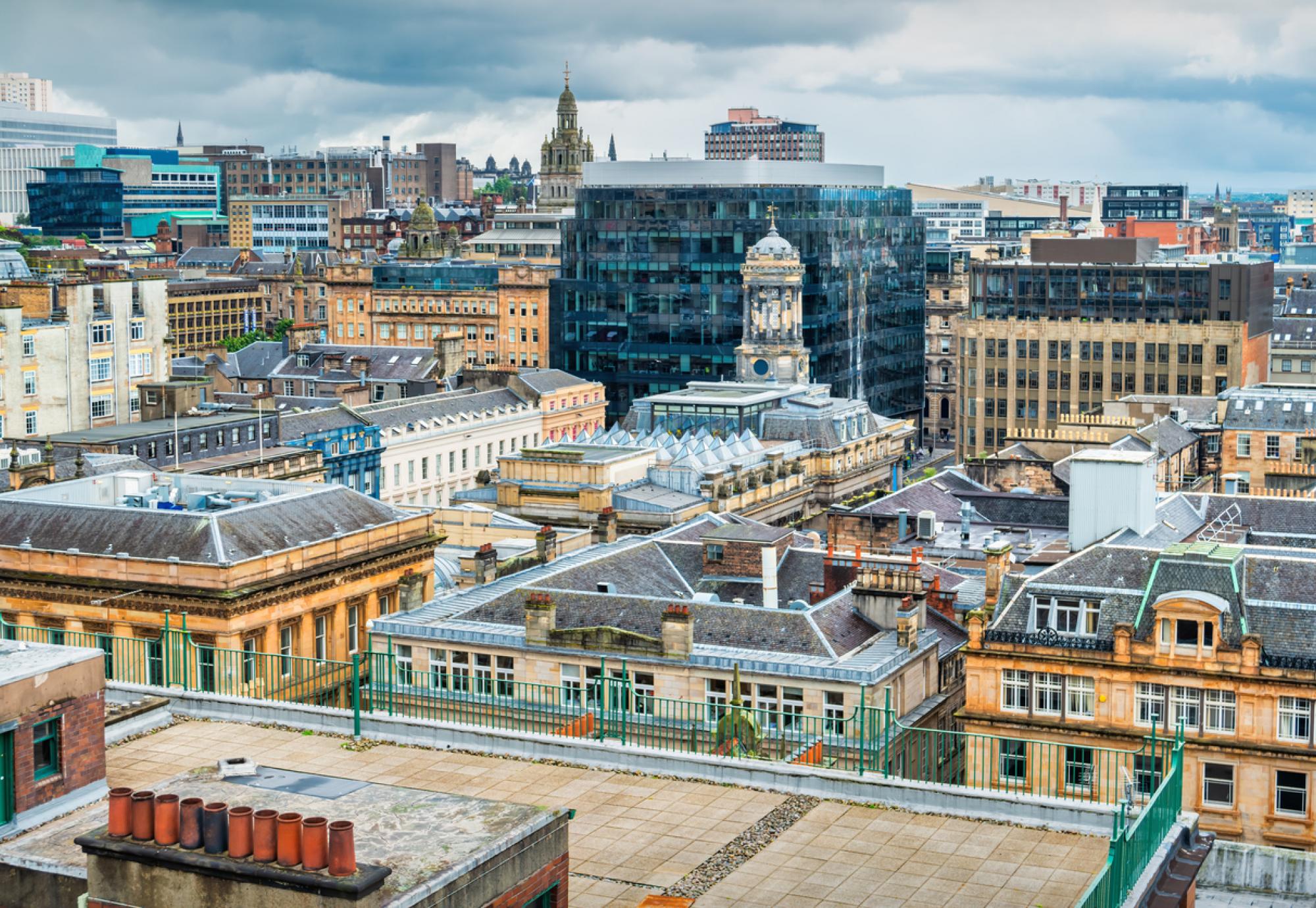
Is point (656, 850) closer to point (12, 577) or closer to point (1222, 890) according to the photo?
point (1222, 890)

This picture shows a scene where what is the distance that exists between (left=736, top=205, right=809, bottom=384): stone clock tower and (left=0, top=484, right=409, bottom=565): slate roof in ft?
260

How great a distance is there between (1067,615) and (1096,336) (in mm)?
120479

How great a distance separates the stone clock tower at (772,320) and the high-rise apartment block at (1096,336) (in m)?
29.1

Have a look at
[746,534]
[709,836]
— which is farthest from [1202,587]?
[709,836]

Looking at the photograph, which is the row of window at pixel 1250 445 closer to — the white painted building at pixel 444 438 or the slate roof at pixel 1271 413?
the slate roof at pixel 1271 413

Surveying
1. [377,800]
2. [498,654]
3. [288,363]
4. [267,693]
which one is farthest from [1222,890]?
[288,363]

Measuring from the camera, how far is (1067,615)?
228 feet

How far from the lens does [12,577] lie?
8481 centimetres

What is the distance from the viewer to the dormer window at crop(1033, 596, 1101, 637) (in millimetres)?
68938

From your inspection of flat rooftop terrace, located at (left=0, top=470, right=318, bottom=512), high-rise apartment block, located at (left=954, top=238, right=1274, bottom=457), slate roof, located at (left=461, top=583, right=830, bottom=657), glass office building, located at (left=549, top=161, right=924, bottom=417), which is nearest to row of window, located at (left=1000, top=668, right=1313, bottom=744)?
slate roof, located at (left=461, top=583, right=830, bottom=657)

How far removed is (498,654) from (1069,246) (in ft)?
453

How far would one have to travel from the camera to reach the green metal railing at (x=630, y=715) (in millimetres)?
57625

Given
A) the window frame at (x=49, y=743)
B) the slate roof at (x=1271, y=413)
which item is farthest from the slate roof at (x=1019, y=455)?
the window frame at (x=49, y=743)

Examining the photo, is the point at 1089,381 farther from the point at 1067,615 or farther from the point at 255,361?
the point at 1067,615
